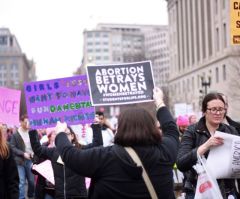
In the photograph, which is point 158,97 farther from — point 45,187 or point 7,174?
point 45,187

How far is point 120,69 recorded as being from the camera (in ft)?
22.8

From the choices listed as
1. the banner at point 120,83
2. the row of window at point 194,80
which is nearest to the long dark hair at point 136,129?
the banner at point 120,83

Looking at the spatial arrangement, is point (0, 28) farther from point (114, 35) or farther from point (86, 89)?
point (86, 89)

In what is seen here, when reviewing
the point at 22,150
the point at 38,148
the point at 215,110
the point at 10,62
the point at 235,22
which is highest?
the point at 235,22

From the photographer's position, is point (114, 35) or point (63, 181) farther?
point (114, 35)

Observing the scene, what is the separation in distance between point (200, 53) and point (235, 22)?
2608 inches

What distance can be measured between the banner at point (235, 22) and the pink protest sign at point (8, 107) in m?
3.49

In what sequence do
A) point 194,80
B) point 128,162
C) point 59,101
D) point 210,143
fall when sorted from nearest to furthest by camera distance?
point 128,162
point 210,143
point 59,101
point 194,80

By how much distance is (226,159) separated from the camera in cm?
491

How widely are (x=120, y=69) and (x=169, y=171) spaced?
9.97 ft

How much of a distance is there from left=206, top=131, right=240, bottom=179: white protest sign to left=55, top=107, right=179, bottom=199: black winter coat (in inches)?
37.4

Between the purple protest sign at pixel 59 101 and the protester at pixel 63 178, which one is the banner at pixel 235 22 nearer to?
the purple protest sign at pixel 59 101

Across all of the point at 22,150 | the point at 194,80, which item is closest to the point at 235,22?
the point at 22,150

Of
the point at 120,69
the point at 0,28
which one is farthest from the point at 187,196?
the point at 0,28
